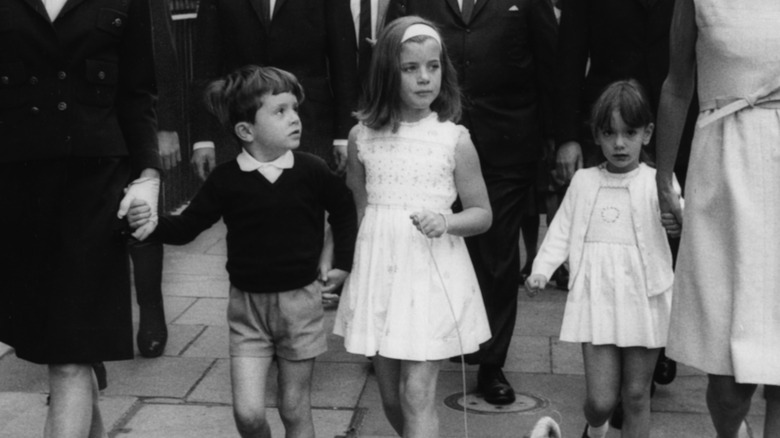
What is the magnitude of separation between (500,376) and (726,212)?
1967 mm

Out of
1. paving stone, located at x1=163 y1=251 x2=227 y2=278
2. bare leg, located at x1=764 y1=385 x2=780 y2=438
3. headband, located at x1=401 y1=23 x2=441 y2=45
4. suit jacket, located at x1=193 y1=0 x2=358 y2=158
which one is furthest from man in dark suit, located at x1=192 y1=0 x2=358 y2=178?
paving stone, located at x1=163 y1=251 x2=227 y2=278

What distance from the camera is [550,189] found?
8492mm

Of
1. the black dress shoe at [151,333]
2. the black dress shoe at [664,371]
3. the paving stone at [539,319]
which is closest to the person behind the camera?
the black dress shoe at [664,371]

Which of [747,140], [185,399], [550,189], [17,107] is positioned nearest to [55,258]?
[17,107]

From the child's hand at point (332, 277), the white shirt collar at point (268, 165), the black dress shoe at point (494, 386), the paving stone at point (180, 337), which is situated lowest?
the paving stone at point (180, 337)

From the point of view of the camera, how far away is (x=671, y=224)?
4.52 meters

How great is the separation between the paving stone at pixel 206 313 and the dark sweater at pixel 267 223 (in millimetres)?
2801

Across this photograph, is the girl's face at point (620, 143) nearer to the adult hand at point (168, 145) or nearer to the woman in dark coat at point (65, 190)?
the woman in dark coat at point (65, 190)

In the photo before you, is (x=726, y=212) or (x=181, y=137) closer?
(x=726, y=212)

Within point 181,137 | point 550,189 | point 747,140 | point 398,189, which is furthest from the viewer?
point 181,137

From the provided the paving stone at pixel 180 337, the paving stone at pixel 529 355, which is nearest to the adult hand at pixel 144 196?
the paving stone at pixel 180 337

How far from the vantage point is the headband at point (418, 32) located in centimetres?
468

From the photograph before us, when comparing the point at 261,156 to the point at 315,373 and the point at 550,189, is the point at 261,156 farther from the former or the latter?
the point at 550,189

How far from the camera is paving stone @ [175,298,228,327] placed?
290 inches
